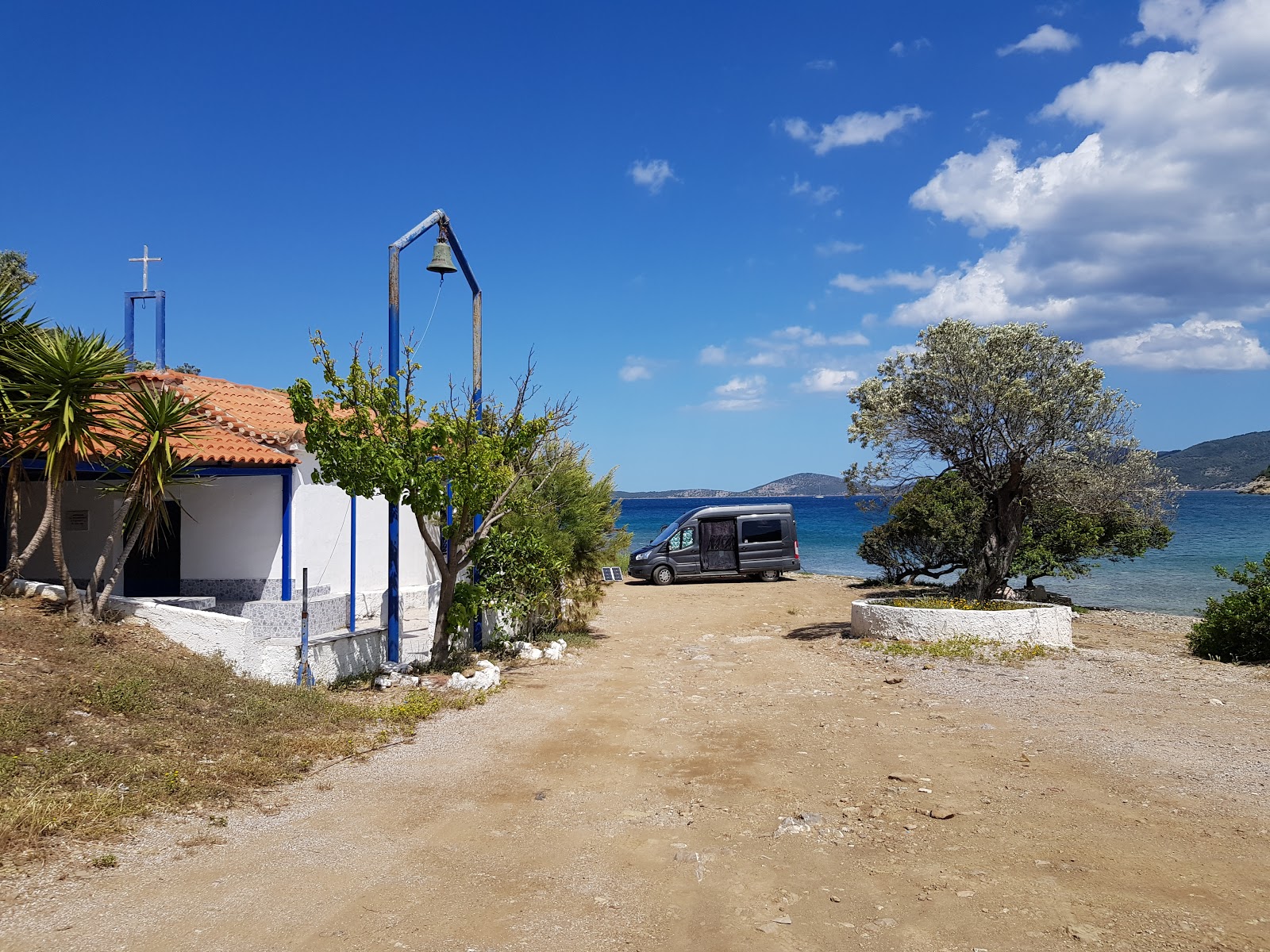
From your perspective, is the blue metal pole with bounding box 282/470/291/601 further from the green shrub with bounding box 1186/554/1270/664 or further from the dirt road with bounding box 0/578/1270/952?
the green shrub with bounding box 1186/554/1270/664

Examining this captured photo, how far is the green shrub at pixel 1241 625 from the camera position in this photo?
11.7 m

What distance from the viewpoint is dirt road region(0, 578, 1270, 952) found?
4078 millimetres

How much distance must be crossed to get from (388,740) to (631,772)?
8.15ft

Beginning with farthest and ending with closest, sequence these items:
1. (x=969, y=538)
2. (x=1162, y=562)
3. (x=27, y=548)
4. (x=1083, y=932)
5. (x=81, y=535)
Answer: (x=1162, y=562) < (x=969, y=538) < (x=81, y=535) < (x=27, y=548) < (x=1083, y=932)

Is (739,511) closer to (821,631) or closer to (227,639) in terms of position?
(821,631)

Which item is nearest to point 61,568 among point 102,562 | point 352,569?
point 102,562

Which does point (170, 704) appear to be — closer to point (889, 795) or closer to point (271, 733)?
point (271, 733)

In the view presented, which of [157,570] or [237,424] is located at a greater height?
[237,424]

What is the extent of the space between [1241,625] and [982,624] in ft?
11.9

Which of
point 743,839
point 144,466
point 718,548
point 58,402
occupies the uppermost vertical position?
point 58,402

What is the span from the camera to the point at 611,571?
2489cm

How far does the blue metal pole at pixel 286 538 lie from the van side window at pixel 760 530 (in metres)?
15.8

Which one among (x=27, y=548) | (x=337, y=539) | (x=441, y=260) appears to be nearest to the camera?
(x=27, y=548)

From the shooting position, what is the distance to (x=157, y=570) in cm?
1300
